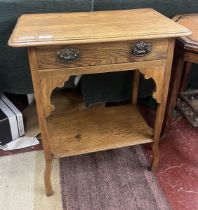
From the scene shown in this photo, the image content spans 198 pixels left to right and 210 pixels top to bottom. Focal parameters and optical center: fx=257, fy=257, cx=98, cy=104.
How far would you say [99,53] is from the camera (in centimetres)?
85

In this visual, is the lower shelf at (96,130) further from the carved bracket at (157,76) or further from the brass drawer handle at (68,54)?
the brass drawer handle at (68,54)

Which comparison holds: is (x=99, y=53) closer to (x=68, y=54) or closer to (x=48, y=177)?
(x=68, y=54)

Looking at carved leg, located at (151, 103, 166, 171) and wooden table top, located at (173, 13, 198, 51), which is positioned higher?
wooden table top, located at (173, 13, 198, 51)

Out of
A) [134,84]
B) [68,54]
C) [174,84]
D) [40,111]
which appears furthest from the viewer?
[134,84]

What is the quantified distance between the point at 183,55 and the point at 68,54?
0.48 meters

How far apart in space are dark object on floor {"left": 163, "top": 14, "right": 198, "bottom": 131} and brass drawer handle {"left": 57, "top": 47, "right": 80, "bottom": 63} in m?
0.43

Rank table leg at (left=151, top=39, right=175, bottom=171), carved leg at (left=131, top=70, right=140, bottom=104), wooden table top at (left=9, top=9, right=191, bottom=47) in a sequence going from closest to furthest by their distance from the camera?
1. wooden table top at (left=9, top=9, right=191, bottom=47)
2. table leg at (left=151, top=39, right=175, bottom=171)
3. carved leg at (left=131, top=70, right=140, bottom=104)

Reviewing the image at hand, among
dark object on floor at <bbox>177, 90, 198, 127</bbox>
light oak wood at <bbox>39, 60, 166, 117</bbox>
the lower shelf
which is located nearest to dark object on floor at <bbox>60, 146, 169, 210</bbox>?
the lower shelf

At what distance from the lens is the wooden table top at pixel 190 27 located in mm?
960

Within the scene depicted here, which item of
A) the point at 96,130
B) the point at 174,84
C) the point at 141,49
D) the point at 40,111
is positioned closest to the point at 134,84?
the point at 174,84

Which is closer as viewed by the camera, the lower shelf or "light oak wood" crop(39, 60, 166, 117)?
"light oak wood" crop(39, 60, 166, 117)

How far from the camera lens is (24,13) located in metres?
1.11

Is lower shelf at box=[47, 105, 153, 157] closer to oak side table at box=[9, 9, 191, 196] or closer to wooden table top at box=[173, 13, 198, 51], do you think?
oak side table at box=[9, 9, 191, 196]

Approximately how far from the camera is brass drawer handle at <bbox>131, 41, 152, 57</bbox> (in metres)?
0.86
